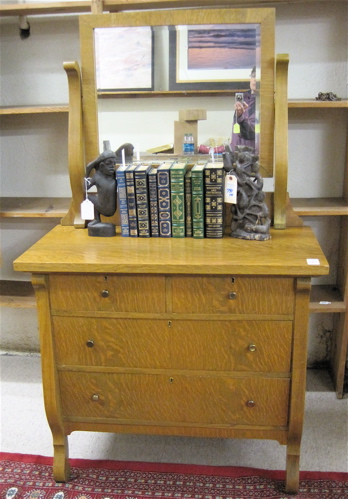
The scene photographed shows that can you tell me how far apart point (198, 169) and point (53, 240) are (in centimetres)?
56

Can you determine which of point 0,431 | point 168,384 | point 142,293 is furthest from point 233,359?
point 0,431

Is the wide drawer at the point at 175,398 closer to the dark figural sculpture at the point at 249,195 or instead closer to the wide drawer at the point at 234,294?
the wide drawer at the point at 234,294

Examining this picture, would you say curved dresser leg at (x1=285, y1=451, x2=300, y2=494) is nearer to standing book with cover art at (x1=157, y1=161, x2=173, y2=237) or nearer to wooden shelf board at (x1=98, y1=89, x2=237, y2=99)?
standing book with cover art at (x1=157, y1=161, x2=173, y2=237)

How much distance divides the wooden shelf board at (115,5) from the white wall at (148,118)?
0.11 meters

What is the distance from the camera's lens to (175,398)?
65.4 inches

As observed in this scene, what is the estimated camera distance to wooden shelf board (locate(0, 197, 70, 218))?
2.06 metres

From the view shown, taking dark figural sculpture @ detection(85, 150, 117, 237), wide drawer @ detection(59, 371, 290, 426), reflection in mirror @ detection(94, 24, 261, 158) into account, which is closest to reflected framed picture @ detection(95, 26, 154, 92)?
reflection in mirror @ detection(94, 24, 261, 158)

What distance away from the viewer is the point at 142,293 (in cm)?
157

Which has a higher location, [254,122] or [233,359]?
[254,122]

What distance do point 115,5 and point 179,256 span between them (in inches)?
40.6

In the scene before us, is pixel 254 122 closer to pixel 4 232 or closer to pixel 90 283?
pixel 90 283

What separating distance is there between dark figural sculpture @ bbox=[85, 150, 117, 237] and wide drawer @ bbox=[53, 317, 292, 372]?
339 millimetres

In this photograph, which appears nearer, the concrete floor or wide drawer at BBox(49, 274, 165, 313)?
wide drawer at BBox(49, 274, 165, 313)

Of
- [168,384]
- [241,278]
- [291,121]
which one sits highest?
[291,121]
